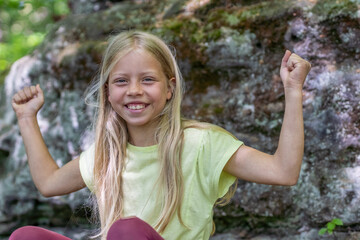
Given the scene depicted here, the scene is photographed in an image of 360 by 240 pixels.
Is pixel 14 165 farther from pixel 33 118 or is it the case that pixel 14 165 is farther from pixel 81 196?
pixel 33 118

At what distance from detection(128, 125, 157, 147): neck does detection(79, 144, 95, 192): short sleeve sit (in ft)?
0.86

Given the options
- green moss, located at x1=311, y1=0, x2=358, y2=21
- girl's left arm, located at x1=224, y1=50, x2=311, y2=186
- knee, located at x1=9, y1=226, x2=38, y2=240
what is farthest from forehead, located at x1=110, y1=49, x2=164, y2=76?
green moss, located at x1=311, y1=0, x2=358, y2=21

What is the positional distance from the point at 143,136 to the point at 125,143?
4.3 inches

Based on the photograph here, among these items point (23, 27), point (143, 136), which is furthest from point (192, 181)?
point (23, 27)

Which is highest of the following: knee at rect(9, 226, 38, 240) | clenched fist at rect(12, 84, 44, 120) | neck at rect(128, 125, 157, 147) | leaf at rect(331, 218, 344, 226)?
clenched fist at rect(12, 84, 44, 120)

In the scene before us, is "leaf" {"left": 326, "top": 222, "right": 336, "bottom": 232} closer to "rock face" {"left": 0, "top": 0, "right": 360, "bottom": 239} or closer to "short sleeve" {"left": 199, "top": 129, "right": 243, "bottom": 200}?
"rock face" {"left": 0, "top": 0, "right": 360, "bottom": 239}

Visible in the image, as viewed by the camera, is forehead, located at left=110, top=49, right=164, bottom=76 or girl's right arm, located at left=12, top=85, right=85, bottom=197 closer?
forehead, located at left=110, top=49, right=164, bottom=76

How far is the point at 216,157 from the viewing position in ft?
6.52

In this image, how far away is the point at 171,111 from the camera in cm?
216

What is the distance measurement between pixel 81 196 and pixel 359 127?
2.03 m

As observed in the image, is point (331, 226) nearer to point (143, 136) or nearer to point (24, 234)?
point (143, 136)

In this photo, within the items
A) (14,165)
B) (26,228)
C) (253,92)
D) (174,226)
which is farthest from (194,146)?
(14,165)

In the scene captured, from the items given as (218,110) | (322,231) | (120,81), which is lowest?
(322,231)

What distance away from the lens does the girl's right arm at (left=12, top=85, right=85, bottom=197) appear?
231 cm
